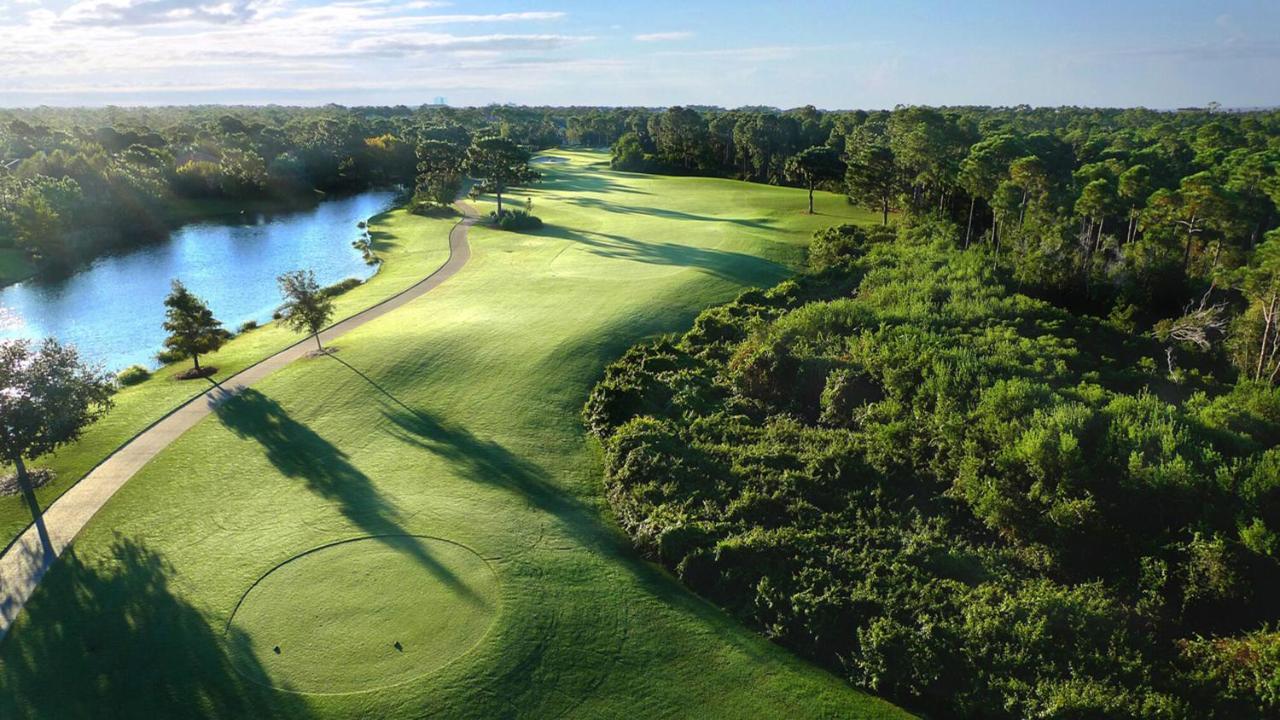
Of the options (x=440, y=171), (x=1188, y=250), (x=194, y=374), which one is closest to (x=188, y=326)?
(x=194, y=374)

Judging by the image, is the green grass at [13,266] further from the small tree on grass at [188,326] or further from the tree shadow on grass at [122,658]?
the tree shadow on grass at [122,658]

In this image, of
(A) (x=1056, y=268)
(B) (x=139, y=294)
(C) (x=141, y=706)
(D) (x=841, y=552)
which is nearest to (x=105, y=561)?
(C) (x=141, y=706)

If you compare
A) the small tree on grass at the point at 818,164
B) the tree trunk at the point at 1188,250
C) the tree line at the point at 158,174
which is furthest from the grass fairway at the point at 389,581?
the tree line at the point at 158,174

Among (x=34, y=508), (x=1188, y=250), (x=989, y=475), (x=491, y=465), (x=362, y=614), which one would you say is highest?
(x=1188, y=250)

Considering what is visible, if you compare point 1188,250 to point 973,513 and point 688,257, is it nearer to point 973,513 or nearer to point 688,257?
point 688,257

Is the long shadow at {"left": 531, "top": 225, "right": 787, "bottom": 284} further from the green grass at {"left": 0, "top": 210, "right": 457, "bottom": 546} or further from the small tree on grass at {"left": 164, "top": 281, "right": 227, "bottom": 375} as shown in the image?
the small tree on grass at {"left": 164, "top": 281, "right": 227, "bottom": 375}
